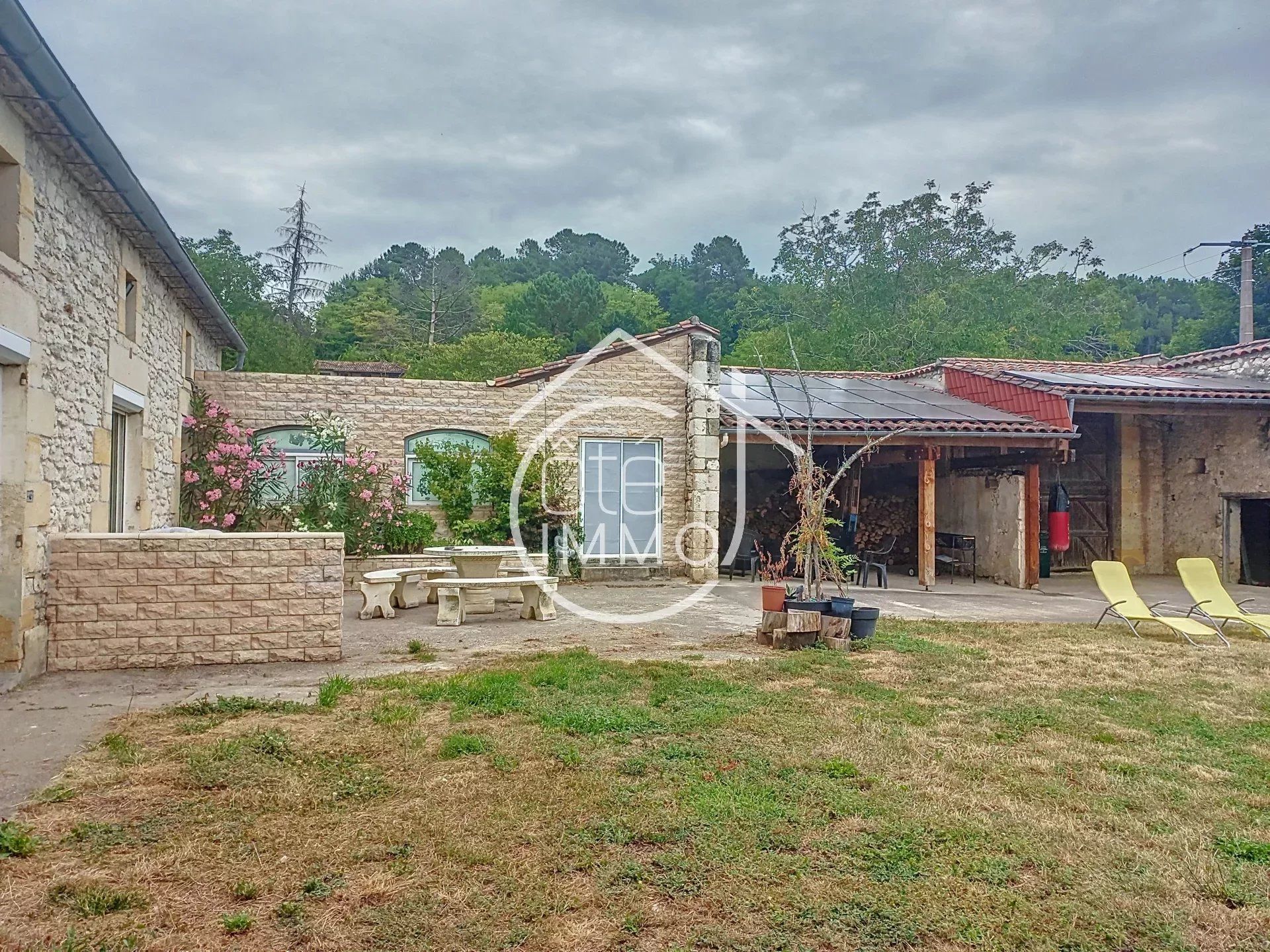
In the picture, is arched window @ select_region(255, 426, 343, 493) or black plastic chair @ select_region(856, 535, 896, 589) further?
black plastic chair @ select_region(856, 535, 896, 589)

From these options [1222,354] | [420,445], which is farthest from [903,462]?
[420,445]

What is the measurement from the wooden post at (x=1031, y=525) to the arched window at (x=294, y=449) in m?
10.3

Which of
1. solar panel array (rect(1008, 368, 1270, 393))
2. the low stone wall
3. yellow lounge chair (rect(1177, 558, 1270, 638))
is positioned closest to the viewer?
the low stone wall

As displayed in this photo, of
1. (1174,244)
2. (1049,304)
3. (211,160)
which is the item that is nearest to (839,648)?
(211,160)

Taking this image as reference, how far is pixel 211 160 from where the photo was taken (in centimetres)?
2034

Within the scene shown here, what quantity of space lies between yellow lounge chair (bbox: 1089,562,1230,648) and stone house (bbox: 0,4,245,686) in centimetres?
931

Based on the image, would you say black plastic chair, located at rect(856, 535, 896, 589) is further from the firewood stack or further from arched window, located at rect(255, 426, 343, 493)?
arched window, located at rect(255, 426, 343, 493)

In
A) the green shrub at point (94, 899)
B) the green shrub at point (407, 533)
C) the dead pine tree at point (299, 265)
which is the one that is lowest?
the green shrub at point (94, 899)

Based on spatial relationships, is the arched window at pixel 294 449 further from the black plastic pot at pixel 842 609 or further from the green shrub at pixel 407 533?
the black plastic pot at pixel 842 609

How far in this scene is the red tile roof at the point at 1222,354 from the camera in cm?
1391

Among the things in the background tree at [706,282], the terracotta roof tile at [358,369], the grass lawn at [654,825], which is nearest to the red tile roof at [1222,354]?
the grass lawn at [654,825]

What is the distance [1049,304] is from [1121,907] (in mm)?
34540

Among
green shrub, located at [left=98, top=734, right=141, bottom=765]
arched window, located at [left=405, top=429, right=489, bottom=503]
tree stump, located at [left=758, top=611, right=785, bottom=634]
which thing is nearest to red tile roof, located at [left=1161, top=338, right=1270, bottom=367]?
tree stump, located at [left=758, top=611, right=785, bottom=634]

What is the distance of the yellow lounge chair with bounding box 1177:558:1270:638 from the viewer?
8.00m
